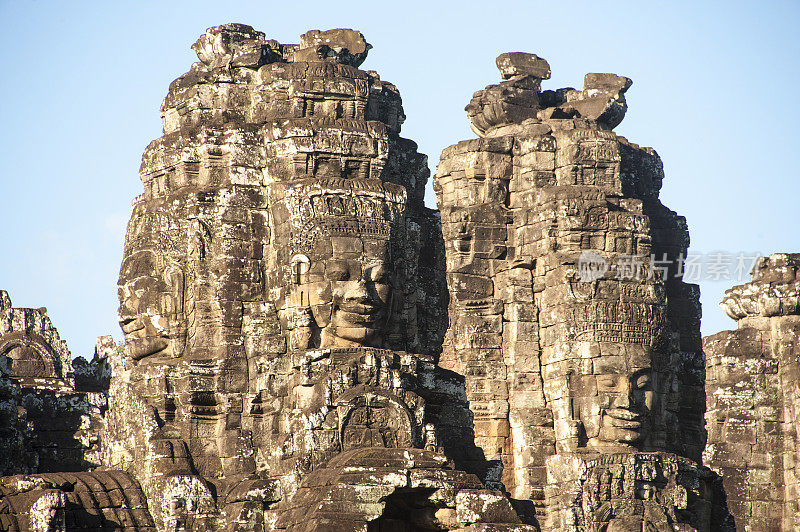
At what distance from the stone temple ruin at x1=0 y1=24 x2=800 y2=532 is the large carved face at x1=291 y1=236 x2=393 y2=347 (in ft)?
0.11

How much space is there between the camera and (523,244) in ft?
129

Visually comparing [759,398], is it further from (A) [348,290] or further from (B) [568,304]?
(A) [348,290]

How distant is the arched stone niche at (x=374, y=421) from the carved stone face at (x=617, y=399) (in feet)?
37.0

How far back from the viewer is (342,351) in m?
26.7

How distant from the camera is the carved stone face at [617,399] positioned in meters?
36.7

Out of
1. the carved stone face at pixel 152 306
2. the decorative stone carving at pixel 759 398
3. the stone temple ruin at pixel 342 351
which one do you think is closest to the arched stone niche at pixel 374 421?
the stone temple ruin at pixel 342 351

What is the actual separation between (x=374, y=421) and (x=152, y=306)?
14.5 ft

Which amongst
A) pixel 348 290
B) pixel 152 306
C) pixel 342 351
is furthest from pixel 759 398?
pixel 152 306

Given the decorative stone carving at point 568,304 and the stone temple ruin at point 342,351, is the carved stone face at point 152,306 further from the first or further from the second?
the decorative stone carving at point 568,304

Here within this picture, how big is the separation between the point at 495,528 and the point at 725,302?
17.8m

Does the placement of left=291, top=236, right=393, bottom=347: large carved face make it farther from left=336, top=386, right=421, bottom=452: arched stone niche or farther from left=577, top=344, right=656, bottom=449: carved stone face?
left=577, top=344, right=656, bottom=449: carved stone face

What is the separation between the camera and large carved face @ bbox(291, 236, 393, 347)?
27141 mm

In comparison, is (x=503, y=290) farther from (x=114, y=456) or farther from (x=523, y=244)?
(x=114, y=456)

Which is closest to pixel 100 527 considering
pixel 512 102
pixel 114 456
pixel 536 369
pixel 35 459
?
pixel 114 456
